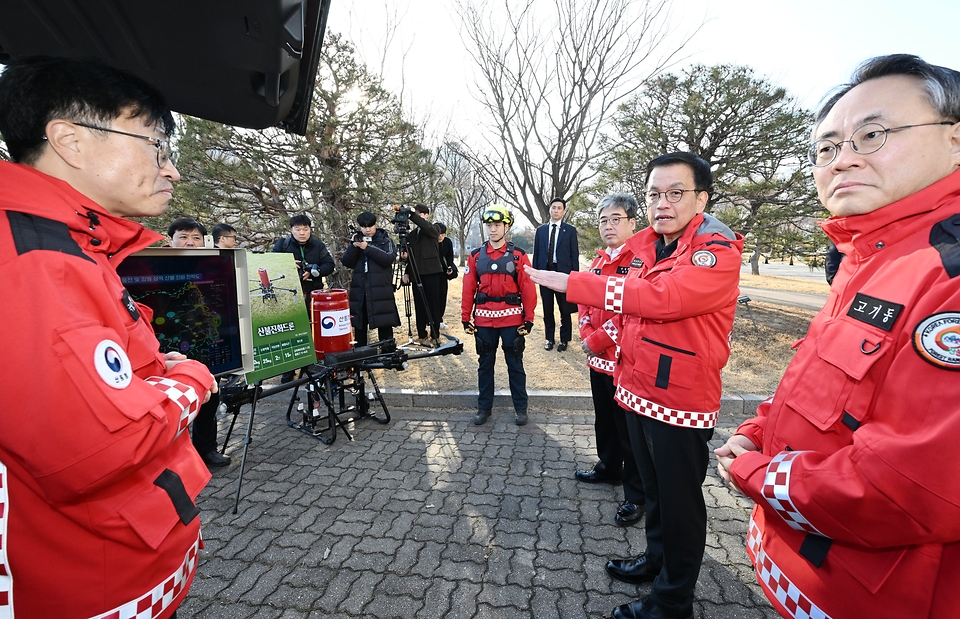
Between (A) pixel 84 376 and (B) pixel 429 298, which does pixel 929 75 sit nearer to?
(A) pixel 84 376

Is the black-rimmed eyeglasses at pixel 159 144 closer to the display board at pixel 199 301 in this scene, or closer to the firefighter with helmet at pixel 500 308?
the display board at pixel 199 301

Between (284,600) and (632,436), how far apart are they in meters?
2.14

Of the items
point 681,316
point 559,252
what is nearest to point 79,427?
point 681,316

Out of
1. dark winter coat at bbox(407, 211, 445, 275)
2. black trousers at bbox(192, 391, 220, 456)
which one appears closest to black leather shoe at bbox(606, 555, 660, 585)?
black trousers at bbox(192, 391, 220, 456)

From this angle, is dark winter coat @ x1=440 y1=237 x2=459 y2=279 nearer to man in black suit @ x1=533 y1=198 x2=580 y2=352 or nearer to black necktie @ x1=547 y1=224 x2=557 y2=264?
man in black suit @ x1=533 y1=198 x2=580 y2=352

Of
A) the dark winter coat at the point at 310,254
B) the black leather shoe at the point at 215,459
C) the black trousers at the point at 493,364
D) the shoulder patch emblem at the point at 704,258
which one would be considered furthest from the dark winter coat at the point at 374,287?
the shoulder patch emblem at the point at 704,258

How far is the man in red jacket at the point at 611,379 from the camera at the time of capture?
3020mm

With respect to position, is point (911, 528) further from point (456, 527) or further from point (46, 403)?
point (456, 527)

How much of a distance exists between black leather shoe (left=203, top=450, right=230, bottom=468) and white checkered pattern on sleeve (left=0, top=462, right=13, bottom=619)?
315 cm

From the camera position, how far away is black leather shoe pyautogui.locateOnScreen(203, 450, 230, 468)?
3857 mm

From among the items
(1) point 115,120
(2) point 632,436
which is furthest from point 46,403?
(2) point 632,436

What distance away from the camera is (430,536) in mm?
2826

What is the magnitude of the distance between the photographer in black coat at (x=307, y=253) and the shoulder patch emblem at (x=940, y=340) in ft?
20.2

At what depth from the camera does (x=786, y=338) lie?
7504mm
